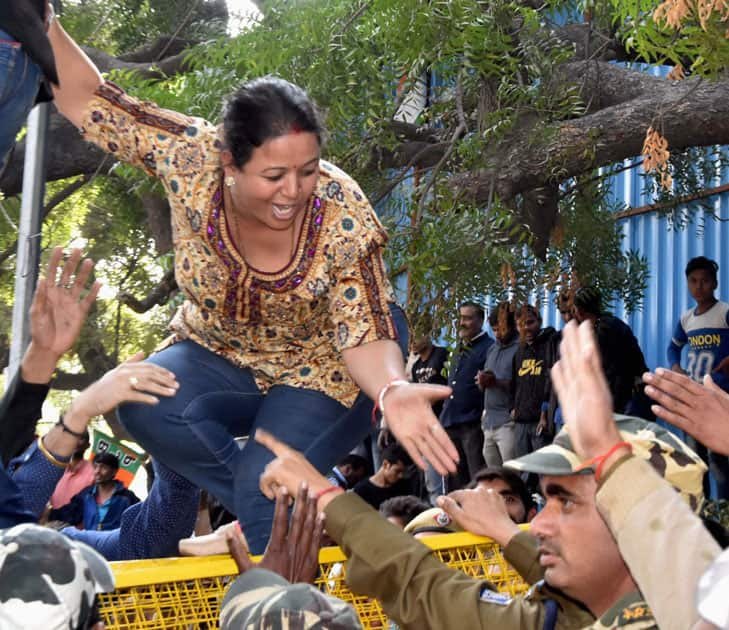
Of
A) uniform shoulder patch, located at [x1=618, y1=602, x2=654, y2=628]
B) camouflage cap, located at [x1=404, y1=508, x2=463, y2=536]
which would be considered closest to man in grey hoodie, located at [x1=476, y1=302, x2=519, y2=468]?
camouflage cap, located at [x1=404, y1=508, x2=463, y2=536]

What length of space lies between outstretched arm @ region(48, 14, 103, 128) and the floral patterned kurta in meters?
0.03

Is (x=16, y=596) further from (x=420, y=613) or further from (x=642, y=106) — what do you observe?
(x=642, y=106)

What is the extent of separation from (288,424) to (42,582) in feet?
4.44

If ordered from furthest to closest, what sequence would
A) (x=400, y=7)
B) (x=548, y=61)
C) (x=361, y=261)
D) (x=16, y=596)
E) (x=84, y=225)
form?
(x=84, y=225) < (x=548, y=61) < (x=400, y=7) < (x=361, y=261) < (x=16, y=596)

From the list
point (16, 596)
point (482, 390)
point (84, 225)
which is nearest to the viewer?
point (16, 596)

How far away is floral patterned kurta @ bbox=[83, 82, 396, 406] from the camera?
114 inches

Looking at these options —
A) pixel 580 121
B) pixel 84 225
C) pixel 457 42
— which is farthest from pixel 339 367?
pixel 84 225

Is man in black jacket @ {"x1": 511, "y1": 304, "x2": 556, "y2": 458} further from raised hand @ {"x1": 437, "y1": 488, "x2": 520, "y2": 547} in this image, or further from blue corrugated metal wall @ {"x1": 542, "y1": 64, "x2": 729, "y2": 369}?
raised hand @ {"x1": 437, "y1": 488, "x2": 520, "y2": 547}

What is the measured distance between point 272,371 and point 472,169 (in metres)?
2.65

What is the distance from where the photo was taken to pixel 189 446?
3.01 metres

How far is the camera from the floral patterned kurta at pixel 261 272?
2908mm

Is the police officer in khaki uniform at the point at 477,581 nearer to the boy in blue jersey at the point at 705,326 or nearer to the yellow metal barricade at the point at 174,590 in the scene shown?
the yellow metal barricade at the point at 174,590

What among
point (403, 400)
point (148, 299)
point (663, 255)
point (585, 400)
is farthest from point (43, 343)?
point (663, 255)

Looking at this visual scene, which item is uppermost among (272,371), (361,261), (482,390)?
(361,261)
